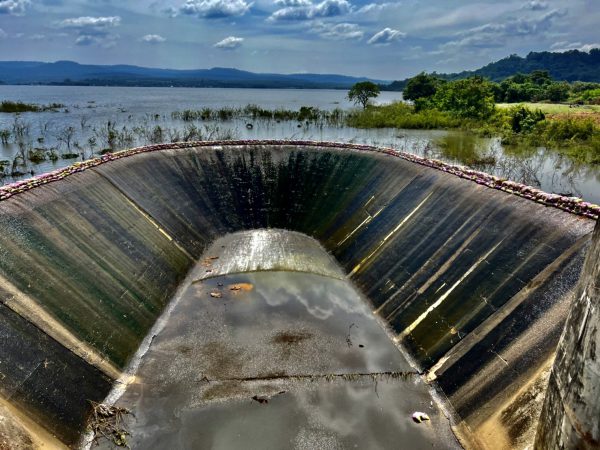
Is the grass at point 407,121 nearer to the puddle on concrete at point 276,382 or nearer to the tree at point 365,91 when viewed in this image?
the tree at point 365,91

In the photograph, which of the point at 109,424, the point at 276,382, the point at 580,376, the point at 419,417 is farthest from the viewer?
the point at 276,382

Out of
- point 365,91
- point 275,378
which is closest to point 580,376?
point 275,378

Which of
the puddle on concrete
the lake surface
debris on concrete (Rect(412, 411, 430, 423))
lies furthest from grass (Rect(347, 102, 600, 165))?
debris on concrete (Rect(412, 411, 430, 423))

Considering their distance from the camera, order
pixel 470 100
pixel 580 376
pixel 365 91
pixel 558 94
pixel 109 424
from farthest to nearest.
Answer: pixel 558 94, pixel 365 91, pixel 470 100, pixel 109 424, pixel 580 376

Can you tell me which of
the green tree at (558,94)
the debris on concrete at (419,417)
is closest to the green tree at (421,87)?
the green tree at (558,94)

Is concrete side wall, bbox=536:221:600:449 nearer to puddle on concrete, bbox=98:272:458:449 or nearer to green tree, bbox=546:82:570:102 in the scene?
puddle on concrete, bbox=98:272:458:449

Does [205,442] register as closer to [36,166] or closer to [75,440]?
[75,440]

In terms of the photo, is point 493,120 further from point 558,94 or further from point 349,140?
point 558,94
